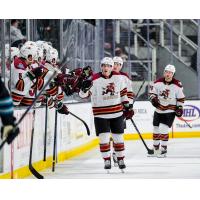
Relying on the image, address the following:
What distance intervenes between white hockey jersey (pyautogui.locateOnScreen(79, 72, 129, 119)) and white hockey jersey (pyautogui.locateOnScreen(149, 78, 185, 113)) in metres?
1.92

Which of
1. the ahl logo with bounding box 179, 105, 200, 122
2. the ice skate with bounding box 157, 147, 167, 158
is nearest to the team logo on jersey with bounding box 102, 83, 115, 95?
the ice skate with bounding box 157, 147, 167, 158

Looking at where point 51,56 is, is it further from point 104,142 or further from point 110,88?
point 104,142

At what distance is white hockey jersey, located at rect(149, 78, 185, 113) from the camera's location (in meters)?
9.84

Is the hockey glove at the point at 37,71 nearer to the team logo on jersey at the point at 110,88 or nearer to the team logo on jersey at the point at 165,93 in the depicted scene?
the team logo on jersey at the point at 110,88

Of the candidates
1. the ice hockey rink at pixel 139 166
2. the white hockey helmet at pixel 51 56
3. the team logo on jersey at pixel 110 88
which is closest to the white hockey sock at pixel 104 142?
the ice hockey rink at pixel 139 166

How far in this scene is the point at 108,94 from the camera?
7.96 meters

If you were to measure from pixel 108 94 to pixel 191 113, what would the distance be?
16.5 ft

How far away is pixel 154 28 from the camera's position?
15281 millimetres

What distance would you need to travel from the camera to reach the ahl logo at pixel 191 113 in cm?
1281

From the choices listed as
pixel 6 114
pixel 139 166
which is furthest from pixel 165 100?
pixel 6 114

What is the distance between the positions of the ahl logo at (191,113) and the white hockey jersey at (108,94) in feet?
16.1

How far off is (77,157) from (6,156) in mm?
2671

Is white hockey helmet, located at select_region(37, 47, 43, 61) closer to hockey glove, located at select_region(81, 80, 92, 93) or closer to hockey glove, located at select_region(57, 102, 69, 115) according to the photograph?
hockey glove, located at select_region(81, 80, 92, 93)
